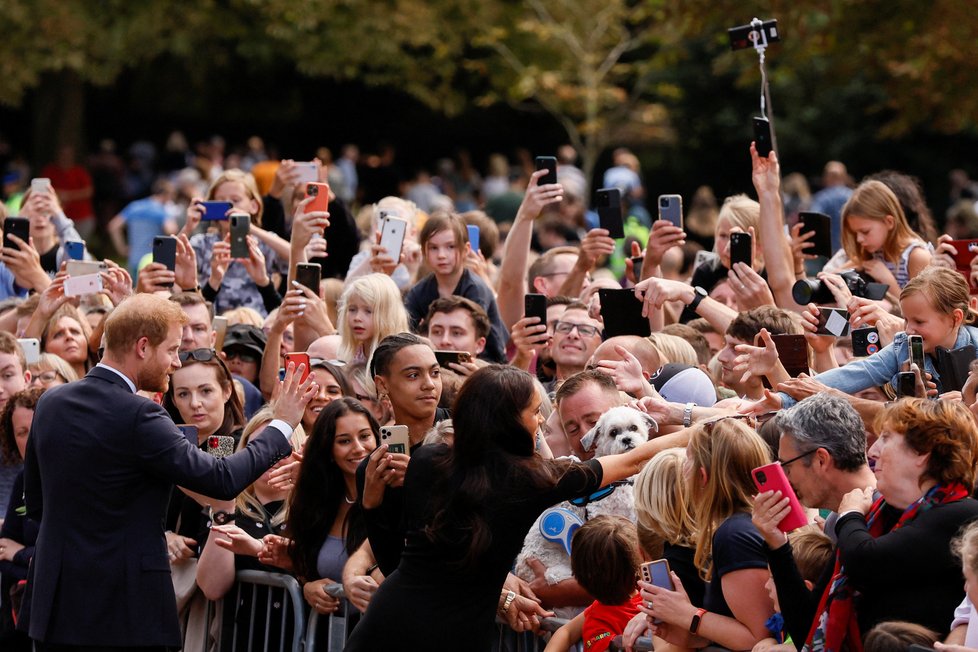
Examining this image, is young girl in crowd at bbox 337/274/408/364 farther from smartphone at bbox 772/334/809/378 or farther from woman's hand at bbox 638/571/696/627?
woman's hand at bbox 638/571/696/627

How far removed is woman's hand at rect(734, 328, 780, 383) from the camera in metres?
6.53

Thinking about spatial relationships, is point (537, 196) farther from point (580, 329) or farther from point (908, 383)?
point (908, 383)

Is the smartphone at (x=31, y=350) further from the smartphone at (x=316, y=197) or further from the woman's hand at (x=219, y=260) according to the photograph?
the smartphone at (x=316, y=197)

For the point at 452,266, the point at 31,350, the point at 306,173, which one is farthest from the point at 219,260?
the point at 452,266

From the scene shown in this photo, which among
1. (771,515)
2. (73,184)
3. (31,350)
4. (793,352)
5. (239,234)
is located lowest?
(771,515)

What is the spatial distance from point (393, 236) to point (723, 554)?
4378mm

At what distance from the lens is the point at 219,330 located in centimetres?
895

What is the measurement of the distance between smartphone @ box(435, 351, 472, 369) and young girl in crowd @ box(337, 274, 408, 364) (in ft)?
2.16

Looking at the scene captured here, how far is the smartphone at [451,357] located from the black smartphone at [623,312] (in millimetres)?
729

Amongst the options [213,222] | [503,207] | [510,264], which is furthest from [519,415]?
[503,207]

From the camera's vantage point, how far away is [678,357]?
24.6ft

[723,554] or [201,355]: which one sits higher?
[201,355]

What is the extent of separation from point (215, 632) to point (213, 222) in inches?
155

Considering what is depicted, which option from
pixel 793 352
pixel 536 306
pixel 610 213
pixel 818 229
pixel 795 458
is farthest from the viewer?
pixel 610 213
